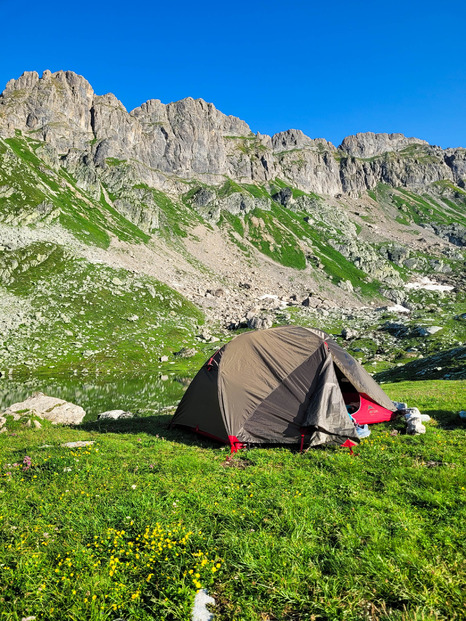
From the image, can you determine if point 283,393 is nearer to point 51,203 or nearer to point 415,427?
point 415,427

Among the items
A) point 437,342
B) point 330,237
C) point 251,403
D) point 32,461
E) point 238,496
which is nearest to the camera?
point 238,496

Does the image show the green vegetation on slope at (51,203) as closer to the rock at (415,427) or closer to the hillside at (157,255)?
the hillside at (157,255)

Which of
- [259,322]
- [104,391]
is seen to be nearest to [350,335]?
[259,322]

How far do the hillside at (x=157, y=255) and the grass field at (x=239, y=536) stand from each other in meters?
50.8

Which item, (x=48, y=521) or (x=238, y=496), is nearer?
(x=48, y=521)

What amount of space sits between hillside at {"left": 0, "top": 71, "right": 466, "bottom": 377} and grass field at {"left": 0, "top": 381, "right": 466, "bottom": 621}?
50797 millimetres

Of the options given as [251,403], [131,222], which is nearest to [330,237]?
[131,222]

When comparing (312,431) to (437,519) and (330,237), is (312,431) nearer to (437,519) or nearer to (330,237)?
(437,519)

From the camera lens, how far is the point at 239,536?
22.5 ft

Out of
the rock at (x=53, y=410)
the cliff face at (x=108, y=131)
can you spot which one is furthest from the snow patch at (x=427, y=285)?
the rock at (x=53, y=410)

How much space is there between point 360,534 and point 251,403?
8380 millimetres

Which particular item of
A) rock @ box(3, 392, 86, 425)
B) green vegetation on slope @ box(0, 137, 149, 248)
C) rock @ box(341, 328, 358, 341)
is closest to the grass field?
rock @ box(3, 392, 86, 425)

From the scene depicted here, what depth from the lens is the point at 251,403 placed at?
587 inches

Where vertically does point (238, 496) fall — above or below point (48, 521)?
above
